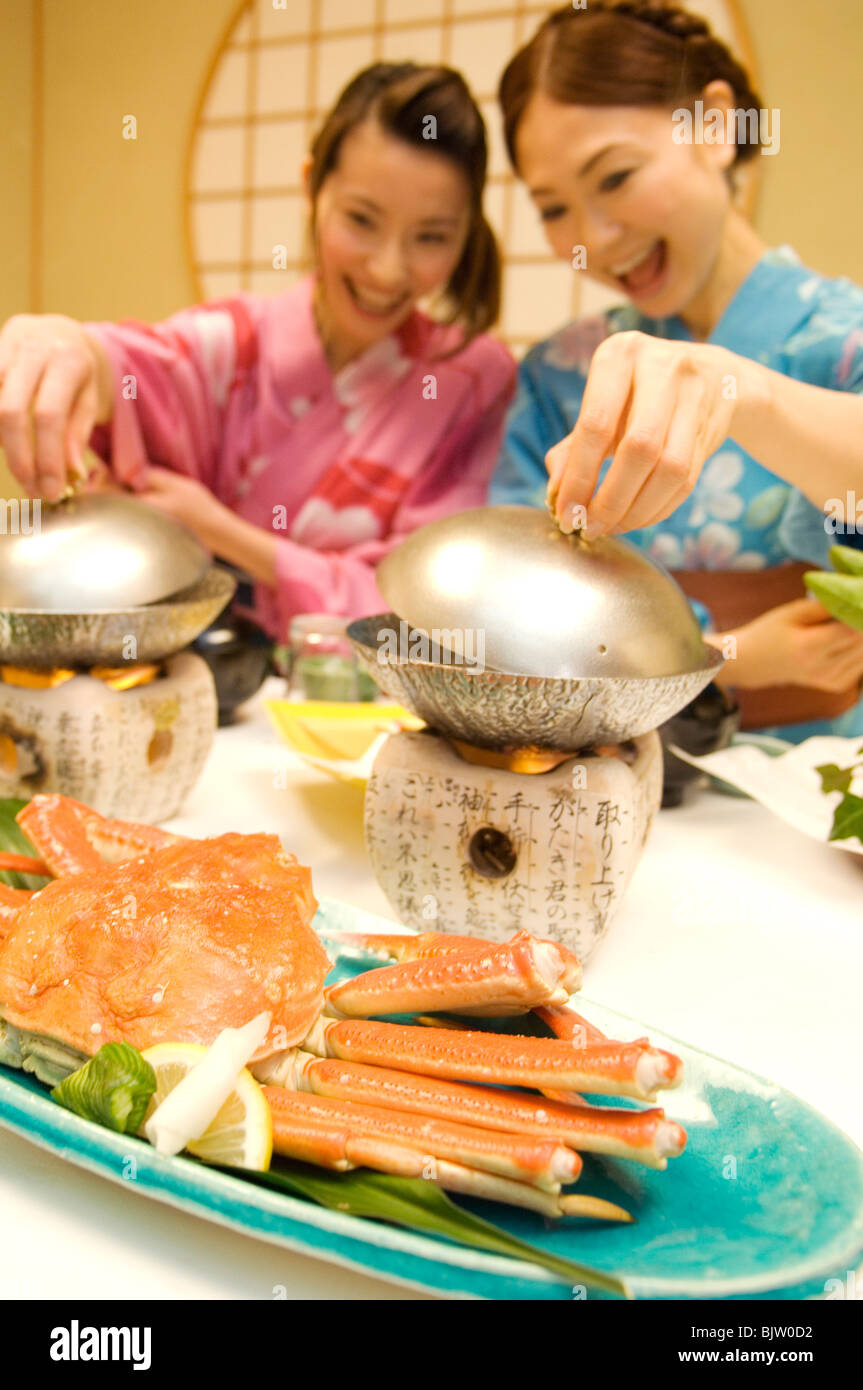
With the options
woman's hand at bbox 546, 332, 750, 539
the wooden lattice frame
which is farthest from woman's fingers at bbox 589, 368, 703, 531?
the wooden lattice frame

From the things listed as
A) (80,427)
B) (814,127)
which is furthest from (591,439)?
(814,127)

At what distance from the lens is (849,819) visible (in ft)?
2.57

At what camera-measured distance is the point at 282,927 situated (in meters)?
0.49

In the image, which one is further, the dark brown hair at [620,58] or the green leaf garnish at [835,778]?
the dark brown hair at [620,58]

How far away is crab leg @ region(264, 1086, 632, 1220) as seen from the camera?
1.26 feet

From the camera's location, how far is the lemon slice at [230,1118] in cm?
39

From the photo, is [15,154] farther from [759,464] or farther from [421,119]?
[759,464]

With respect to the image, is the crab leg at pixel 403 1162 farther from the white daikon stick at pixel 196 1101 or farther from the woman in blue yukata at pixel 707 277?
the woman in blue yukata at pixel 707 277

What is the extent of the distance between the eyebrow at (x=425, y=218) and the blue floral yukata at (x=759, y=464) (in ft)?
0.86

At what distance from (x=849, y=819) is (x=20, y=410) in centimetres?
75

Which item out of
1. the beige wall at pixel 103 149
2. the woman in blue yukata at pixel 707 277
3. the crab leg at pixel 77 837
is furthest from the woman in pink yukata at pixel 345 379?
the beige wall at pixel 103 149

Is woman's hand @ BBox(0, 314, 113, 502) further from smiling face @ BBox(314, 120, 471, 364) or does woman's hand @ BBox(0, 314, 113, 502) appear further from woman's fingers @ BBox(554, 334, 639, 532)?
smiling face @ BBox(314, 120, 471, 364)
